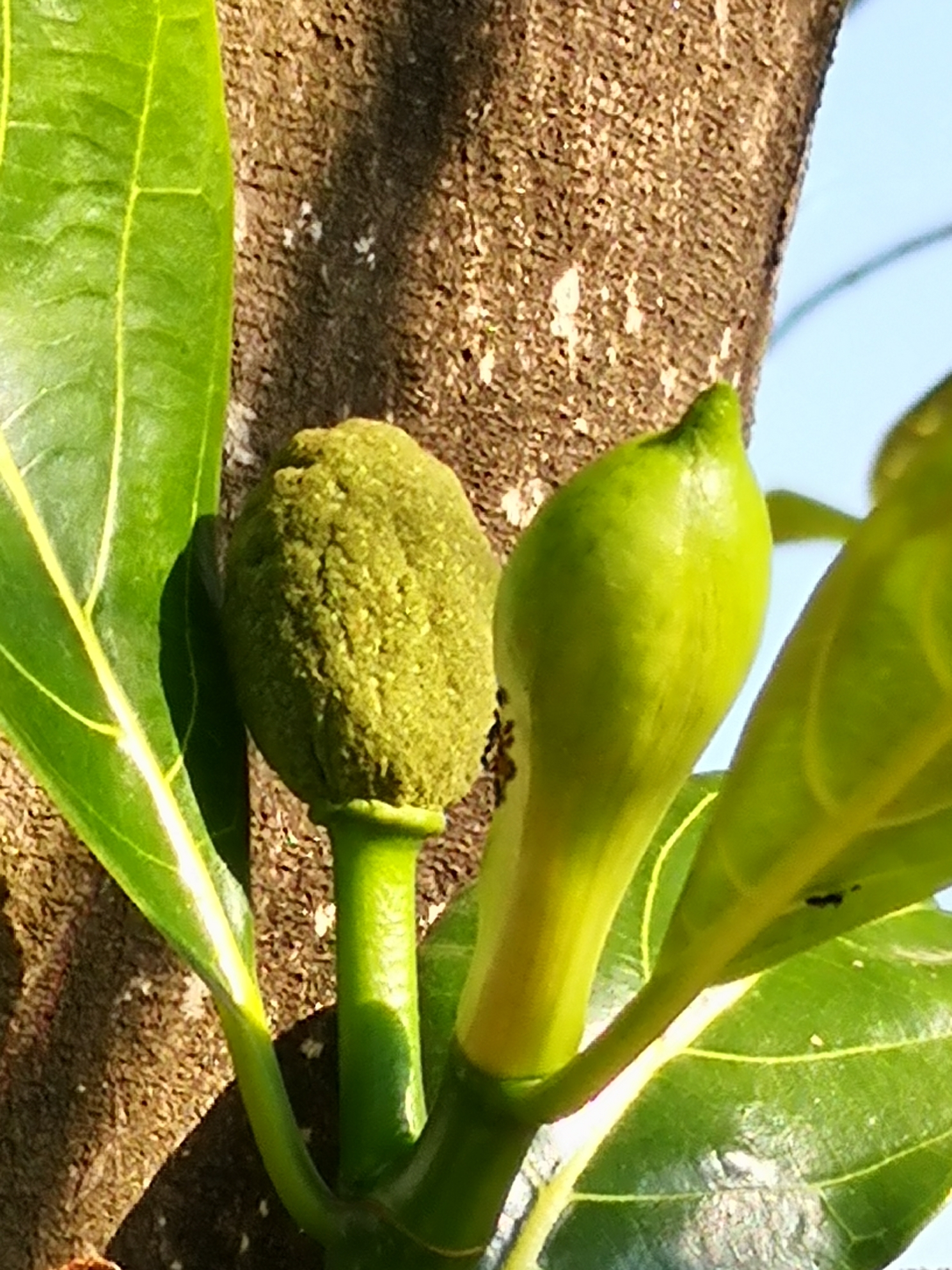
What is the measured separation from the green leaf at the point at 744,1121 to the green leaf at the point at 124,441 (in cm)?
13

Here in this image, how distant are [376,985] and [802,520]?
188mm

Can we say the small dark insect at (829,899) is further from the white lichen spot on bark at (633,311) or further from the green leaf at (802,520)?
the white lichen spot on bark at (633,311)

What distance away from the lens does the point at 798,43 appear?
807mm

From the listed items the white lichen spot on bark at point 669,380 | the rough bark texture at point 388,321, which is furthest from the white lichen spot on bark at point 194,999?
the white lichen spot on bark at point 669,380

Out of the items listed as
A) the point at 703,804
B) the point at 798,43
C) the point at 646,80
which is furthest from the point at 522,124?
the point at 703,804

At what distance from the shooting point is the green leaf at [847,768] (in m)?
0.34

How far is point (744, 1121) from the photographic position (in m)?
0.56

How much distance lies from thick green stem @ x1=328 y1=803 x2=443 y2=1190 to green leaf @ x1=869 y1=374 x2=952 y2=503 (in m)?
0.20

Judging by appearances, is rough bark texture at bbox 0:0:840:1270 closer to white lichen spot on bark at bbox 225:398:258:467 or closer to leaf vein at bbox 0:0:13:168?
white lichen spot on bark at bbox 225:398:258:467

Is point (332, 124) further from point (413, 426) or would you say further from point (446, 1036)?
point (446, 1036)

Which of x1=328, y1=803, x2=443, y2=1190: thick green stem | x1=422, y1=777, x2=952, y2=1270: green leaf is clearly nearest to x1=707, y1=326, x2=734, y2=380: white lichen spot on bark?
x1=422, y1=777, x2=952, y2=1270: green leaf

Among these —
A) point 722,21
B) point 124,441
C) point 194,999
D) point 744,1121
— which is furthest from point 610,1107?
point 722,21

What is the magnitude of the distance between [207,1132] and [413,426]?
0.94 feet

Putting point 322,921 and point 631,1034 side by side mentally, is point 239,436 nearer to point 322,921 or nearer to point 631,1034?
point 322,921
